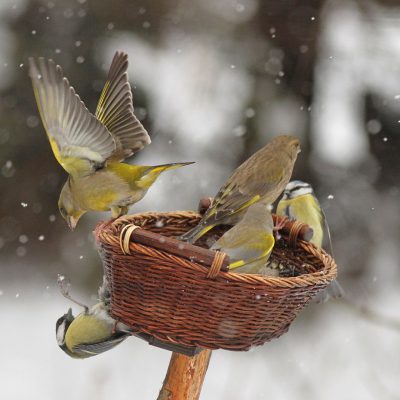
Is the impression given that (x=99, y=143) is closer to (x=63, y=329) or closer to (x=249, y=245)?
(x=249, y=245)

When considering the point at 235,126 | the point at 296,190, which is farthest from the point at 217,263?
the point at 235,126

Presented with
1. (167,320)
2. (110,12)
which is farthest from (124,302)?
(110,12)

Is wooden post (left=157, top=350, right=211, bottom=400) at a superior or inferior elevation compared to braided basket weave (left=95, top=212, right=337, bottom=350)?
inferior

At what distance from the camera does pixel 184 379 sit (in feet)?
8.21

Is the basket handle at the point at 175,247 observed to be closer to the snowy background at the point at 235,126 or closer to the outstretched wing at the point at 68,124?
the outstretched wing at the point at 68,124

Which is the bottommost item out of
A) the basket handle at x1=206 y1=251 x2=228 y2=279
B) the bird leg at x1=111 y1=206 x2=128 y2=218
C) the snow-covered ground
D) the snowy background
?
the snow-covered ground

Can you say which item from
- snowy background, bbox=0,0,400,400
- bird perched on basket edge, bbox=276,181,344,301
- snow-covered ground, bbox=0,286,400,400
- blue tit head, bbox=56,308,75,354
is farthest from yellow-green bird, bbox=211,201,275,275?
snowy background, bbox=0,0,400,400

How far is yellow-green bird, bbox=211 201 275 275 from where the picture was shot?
2.12 m

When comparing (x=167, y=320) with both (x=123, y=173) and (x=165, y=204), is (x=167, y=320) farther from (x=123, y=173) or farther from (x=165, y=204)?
(x=165, y=204)

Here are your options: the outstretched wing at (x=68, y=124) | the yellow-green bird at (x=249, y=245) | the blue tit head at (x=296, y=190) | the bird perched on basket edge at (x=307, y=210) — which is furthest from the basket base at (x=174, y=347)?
the blue tit head at (x=296, y=190)

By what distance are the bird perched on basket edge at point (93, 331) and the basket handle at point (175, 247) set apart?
50 centimetres

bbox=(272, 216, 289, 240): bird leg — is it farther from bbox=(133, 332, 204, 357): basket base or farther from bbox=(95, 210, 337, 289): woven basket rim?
bbox=(133, 332, 204, 357): basket base

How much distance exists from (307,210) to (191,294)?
1125 mm

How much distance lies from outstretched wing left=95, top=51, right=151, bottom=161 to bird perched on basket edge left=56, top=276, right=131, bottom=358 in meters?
0.51
